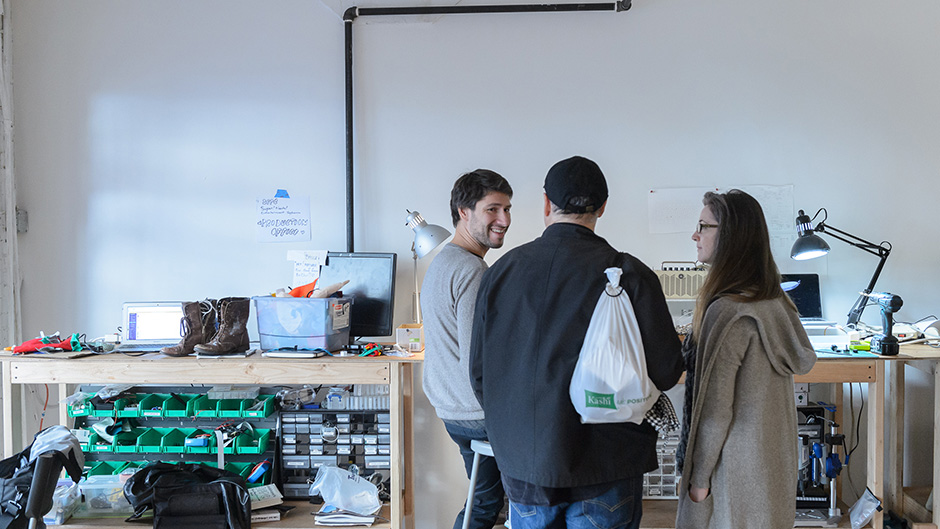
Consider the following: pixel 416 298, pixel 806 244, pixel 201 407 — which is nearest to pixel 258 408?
pixel 201 407

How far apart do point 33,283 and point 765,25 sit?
146 inches

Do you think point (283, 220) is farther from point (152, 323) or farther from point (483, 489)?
point (483, 489)

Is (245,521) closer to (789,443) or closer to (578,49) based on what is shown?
(789,443)

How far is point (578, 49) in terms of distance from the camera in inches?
121

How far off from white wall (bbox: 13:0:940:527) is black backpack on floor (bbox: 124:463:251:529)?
881 millimetres

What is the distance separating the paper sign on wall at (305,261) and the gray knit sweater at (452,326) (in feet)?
3.83

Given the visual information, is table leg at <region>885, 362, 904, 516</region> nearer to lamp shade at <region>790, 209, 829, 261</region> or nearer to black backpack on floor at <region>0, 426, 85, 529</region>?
lamp shade at <region>790, 209, 829, 261</region>

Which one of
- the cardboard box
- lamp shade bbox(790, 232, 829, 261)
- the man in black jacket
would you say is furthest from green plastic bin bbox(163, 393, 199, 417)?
lamp shade bbox(790, 232, 829, 261)

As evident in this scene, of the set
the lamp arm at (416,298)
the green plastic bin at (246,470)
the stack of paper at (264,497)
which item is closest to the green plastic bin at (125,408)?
the green plastic bin at (246,470)

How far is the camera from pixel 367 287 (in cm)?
289

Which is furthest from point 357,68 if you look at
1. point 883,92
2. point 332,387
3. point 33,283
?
point 883,92

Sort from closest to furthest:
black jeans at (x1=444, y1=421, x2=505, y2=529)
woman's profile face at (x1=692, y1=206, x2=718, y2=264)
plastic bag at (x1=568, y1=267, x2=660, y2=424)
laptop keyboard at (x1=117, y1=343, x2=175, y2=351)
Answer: plastic bag at (x1=568, y1=267, x2=660, y2=424) → woman's profile face at (x1=692, y1=206, x2=718, y2=264) → black jeans at (x1=444, y1=421, x2=505, y2=529) → laptop keyboard at (x1=117, y1=343, x2=175, y2=351)

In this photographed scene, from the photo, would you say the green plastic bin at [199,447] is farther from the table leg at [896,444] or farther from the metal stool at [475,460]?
the table leg at [896,444]

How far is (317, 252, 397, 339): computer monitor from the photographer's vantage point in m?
2.87
